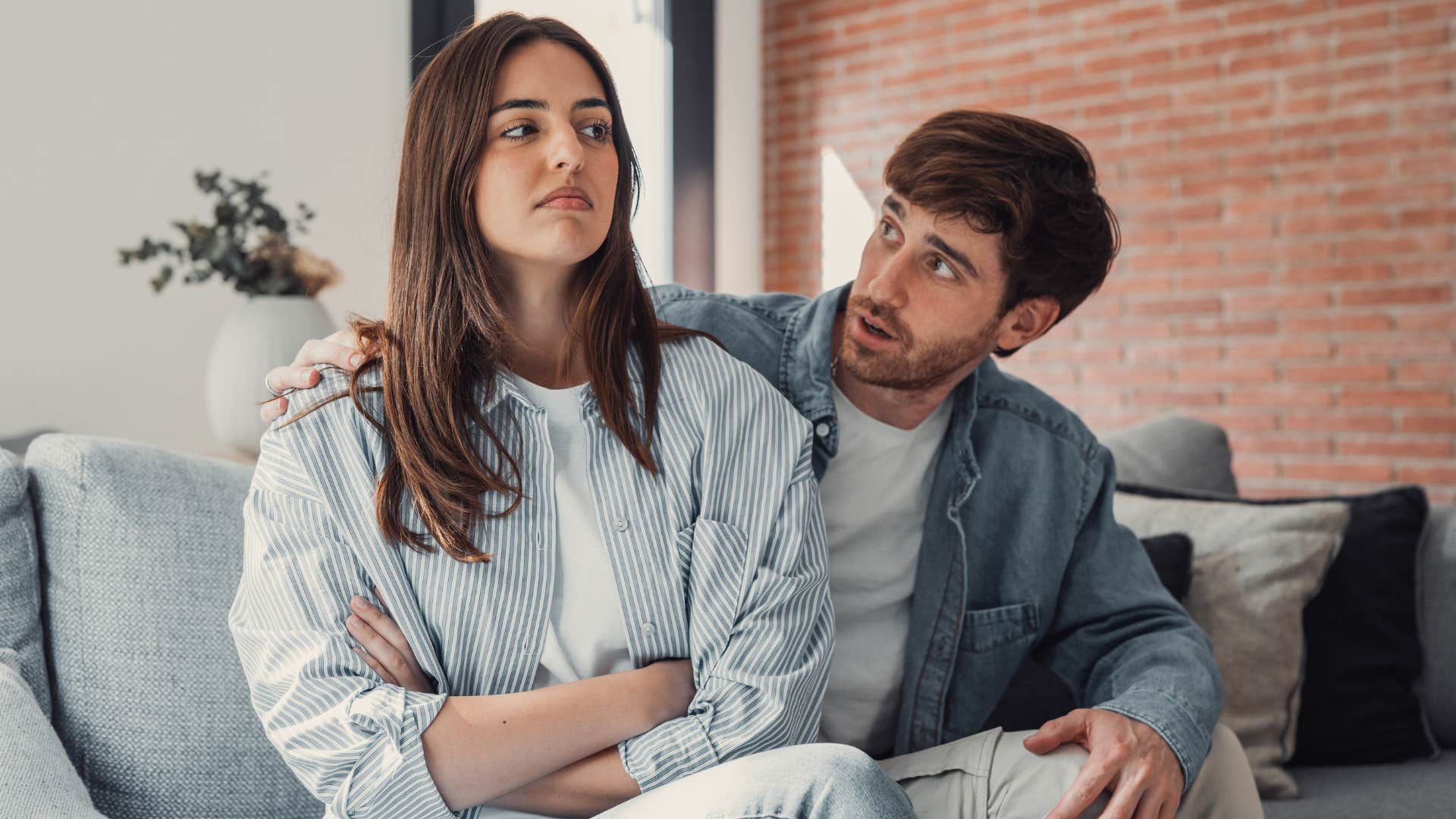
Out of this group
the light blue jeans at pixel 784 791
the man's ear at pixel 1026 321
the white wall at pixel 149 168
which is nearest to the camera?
the light blue jeans at pixel 784 791

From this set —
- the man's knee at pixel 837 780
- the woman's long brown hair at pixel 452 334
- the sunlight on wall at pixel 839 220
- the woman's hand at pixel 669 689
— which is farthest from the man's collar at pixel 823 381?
the sunlight on wall at pixel 839 220

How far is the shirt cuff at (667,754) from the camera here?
3.56 ft

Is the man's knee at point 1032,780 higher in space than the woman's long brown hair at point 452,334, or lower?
lower

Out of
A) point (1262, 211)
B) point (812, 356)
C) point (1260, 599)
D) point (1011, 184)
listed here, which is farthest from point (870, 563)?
point (1262, 211)

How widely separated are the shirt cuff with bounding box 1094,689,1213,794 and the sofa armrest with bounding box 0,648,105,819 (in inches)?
40.2

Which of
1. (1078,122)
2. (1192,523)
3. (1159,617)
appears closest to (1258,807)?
(1159,617)

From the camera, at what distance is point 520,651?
3.65 feet

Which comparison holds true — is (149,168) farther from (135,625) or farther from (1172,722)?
(1172,722)

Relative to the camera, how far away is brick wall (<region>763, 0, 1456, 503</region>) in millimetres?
3213

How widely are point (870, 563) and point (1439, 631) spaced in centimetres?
108

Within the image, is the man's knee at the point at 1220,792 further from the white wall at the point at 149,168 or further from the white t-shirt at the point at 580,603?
the white wall at the point at 149,168

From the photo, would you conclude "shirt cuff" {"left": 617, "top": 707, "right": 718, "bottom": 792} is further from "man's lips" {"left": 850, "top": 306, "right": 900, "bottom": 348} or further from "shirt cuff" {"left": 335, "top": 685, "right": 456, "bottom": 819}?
"man's lips" {"left": 850, "top": 306, "right": 900, "bottom": 348}

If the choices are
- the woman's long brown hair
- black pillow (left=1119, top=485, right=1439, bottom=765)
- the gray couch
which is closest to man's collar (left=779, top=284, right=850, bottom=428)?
the woman's long brown hair

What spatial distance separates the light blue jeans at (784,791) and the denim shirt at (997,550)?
19.5 inches
